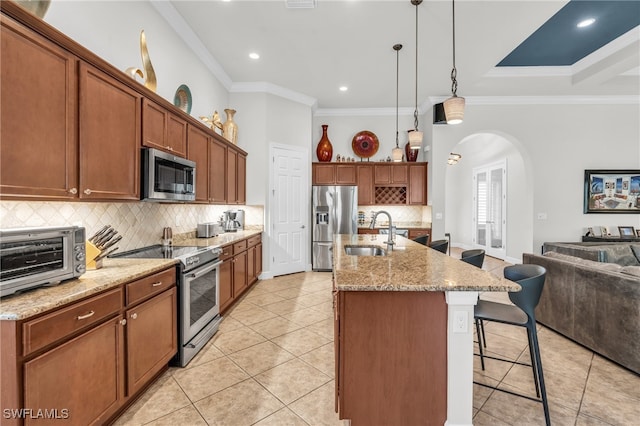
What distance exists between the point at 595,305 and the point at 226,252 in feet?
11.8

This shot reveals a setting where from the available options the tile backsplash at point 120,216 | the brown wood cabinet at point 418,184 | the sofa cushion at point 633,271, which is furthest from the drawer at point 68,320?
the brown wood cabinet at point 418,184

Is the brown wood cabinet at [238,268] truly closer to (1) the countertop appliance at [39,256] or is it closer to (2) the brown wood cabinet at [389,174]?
(1) the countertop appliance at [39,256]

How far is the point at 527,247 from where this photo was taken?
5.68 meters

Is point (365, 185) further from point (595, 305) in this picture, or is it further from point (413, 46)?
point (595, 305)

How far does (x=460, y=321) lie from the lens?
151 cm

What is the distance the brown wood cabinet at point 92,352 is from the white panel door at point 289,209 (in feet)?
10.1

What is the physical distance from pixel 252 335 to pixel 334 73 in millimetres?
3991

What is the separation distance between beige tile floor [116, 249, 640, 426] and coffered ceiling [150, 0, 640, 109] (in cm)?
346

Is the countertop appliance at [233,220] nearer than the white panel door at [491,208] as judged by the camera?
Yes

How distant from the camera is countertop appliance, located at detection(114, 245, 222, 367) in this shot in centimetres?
233

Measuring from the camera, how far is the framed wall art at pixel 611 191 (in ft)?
17.1

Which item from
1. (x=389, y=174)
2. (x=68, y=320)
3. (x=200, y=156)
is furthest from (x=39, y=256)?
(x=389, y=174)

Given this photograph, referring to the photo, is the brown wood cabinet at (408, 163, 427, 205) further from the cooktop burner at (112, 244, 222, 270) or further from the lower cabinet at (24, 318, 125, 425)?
the lower cabinet at (24, 318, 125, 425)

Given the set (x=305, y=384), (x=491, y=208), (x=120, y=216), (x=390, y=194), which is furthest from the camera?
(x=491, y=208)
